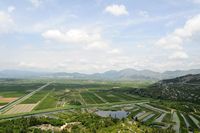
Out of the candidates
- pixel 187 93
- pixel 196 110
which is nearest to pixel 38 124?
pixel 196 110

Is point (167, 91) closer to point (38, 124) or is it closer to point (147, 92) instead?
point (147, 92)

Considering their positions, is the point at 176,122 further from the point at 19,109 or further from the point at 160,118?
the point at 19,109

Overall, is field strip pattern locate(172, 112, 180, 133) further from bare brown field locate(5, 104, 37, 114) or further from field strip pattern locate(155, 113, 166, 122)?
bare brown field locate(5, 104, 37, 114)

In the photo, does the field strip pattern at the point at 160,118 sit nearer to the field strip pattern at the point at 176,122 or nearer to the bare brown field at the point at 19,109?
the field strip pattern at the point at 176,122

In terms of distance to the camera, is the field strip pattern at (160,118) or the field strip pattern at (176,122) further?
the field strip pattern at (160,118)

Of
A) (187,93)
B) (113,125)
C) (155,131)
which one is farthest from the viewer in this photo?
(187,93)

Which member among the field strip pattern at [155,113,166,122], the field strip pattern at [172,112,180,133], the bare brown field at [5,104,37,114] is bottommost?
the field strip pattern at [172,112,180,133]

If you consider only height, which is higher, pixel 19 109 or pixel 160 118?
Result: pixel 19 109

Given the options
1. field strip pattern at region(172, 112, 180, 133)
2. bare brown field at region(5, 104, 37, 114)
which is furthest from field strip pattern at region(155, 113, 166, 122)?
bare brown field at region(5, 104, 37, 114)

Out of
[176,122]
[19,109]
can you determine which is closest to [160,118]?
[176,122]

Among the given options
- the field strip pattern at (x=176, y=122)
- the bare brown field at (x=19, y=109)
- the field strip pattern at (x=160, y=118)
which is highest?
Result: the bare brown field at (x=19, y=109)

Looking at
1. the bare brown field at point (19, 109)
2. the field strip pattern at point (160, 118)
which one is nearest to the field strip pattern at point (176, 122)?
the field strip pattern at point (160, 118)
